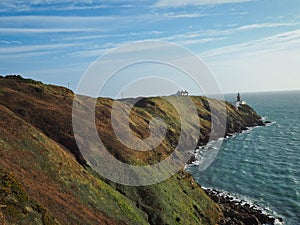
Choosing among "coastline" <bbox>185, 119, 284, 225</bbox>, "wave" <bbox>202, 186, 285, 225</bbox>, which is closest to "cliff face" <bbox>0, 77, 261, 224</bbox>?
"coastline" <bbox>185, 119, 284, 225</bbox>

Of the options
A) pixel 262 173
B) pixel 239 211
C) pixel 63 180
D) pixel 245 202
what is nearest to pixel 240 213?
pixel 239 211

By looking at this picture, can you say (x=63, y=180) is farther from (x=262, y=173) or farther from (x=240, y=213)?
(x=262, y=173)

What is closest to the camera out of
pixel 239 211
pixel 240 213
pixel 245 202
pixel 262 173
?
pixel 240 213

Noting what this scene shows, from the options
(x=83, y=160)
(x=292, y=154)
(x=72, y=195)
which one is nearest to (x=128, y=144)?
(x=83, y=160)

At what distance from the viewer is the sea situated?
5825 cm

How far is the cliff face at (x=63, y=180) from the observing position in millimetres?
31141

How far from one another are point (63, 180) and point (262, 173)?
182ft

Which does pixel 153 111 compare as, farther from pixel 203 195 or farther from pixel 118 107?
pixel 203 195

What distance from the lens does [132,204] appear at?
141 ft

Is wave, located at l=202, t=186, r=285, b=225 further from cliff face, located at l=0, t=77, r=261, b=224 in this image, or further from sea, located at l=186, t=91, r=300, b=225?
cliff face, located at l=0, t=77, r=261, b=224

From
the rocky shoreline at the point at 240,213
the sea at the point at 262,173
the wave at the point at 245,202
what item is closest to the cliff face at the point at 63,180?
the rocky shoreline at the point at 240,213

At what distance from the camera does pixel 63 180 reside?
3809 cm

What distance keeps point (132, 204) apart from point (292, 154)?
68.0 metres

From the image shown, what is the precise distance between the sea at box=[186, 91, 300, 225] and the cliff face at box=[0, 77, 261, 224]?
12.7 metres
